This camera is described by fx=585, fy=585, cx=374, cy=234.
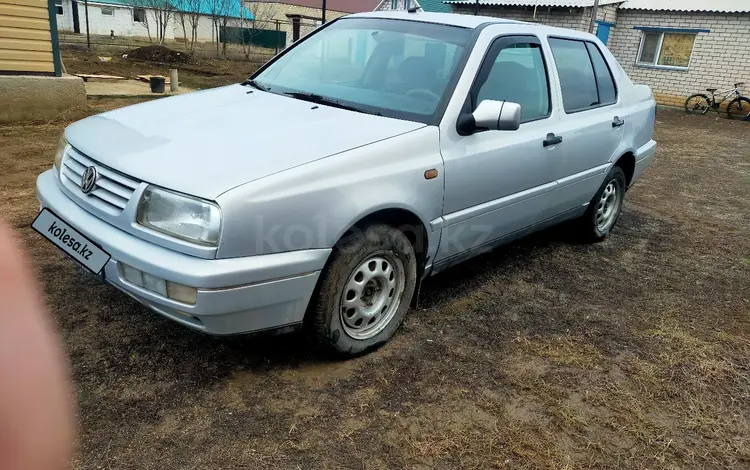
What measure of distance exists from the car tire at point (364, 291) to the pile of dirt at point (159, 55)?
Result: 18.4m

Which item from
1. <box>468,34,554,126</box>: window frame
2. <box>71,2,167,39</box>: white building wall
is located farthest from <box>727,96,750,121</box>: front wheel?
<box>71,2,167,39</box>: white building wall

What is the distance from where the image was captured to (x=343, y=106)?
10.8 feet

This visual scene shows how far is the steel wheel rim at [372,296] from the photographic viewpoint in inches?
114

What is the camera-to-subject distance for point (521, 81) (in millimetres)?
3775

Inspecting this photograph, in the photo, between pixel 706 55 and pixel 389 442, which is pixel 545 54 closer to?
pixel 389 442

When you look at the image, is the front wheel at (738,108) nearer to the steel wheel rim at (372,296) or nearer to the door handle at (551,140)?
the door handle at (551,140)

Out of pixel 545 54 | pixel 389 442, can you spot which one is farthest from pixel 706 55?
pixel 389 442

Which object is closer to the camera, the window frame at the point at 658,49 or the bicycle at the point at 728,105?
the bicycle at the point at 728,105

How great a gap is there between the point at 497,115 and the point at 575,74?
1.58 metres

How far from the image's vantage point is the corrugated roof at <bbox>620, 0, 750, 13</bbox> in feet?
52.0

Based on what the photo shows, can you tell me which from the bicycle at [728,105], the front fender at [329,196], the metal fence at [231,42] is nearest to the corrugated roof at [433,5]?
the metal fence at [231,42]

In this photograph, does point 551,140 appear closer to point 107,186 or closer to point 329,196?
point 329,196

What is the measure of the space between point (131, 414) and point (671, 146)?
10.6 m

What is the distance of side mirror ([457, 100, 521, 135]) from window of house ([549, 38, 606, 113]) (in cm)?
118
